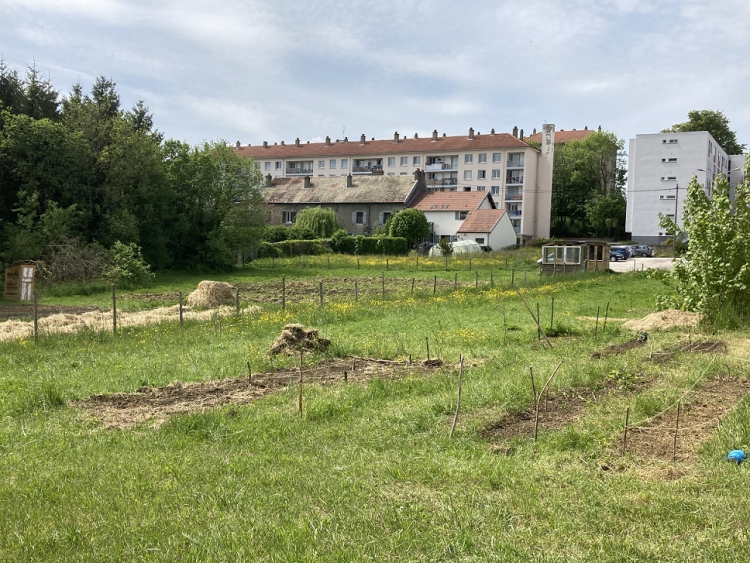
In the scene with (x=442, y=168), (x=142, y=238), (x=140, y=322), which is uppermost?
(x=442, y=168)

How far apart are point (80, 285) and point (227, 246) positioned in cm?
1432

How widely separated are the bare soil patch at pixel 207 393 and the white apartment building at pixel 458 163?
226 ft

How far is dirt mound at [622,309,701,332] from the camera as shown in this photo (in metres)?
15.5

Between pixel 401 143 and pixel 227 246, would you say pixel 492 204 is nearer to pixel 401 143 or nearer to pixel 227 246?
pixel 401 143

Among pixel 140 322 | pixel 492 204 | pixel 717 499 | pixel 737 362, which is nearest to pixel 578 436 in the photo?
pixel 717 499

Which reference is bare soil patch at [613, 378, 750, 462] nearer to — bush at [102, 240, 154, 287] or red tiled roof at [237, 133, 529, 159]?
bush at [102, 240, 154, 287]

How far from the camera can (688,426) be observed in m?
7.04

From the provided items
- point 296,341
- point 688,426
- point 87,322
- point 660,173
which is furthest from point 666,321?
point 660,173

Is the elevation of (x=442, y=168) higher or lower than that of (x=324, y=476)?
higher

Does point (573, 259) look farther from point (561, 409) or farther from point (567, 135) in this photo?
point (567, 135)

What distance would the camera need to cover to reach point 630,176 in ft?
240

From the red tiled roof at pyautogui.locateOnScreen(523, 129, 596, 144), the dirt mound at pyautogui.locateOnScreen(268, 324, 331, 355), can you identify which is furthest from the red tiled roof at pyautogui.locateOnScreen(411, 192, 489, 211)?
the dirt mound at pyautogui.locateOnScreen(268, 324, 331, 355)

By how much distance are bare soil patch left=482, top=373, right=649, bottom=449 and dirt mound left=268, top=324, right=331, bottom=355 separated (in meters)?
5.60

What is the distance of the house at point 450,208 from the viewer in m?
65.8
